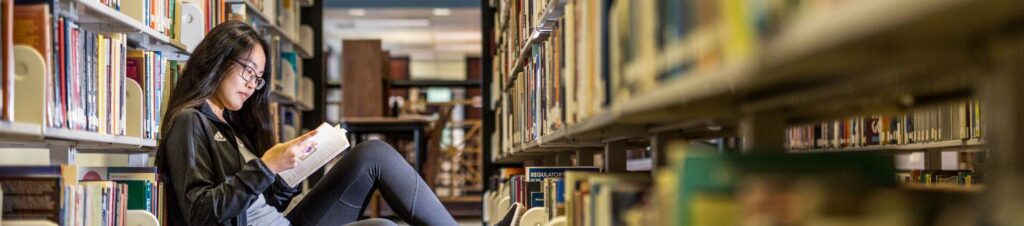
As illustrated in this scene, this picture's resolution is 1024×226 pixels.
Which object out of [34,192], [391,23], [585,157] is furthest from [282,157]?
[391,23]

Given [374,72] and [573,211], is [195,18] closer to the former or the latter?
[573,211]

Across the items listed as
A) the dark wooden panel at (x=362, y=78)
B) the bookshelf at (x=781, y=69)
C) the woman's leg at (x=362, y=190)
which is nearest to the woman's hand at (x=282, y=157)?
the woman's leg at (x=362, y=190)

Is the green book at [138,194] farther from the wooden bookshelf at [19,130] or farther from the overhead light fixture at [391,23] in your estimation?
the overhead light fixture at [391,23]

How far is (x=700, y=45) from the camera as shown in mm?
882

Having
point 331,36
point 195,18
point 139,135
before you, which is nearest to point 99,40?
point 139,135

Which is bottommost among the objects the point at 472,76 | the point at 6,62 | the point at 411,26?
the point at 6,62

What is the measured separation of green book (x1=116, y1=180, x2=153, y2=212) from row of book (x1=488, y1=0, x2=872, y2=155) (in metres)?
0.88

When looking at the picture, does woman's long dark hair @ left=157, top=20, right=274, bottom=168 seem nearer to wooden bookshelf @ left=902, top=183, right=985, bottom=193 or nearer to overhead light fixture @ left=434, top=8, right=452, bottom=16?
wooden bookshelf @ left=902, top=183, right=985, bottom=193

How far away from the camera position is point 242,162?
260 cm

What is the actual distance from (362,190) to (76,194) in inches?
42.6

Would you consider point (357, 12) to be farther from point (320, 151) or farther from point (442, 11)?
point (320, 151)

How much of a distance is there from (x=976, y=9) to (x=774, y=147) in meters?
0.70

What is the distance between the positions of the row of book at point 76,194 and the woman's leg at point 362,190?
1.79 ft

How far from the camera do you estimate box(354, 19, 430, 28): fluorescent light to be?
11.6 meters
